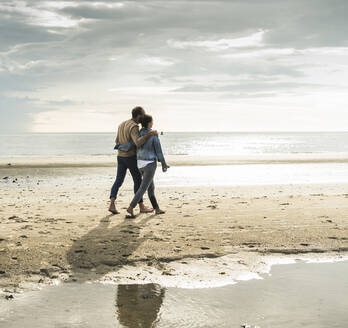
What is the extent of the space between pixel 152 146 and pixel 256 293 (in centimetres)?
418

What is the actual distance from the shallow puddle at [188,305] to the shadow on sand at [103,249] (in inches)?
20.2

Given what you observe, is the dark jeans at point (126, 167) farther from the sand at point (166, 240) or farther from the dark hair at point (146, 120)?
the dark hair at point (146, 120)

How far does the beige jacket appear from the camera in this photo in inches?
324

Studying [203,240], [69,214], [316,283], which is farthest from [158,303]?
[69,214]

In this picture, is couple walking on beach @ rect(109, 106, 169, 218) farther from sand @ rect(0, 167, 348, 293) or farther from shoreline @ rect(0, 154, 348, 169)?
shoreline @ rect(0, 154, 348, 169)

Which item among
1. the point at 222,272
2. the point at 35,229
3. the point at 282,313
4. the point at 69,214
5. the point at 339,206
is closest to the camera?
the point at 282,313

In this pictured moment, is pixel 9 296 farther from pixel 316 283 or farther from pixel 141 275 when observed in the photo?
pixel 316 283

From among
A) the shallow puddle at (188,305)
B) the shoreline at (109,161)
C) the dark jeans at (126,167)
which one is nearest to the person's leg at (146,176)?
the dark jeans at (126,167)

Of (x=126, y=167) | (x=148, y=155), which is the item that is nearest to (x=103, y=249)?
(x=148, y=155)

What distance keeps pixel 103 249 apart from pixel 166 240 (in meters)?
1.12

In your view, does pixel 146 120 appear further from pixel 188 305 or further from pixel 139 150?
pixel 188 305

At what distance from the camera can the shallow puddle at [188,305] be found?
399cm

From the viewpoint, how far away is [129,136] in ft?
27.9

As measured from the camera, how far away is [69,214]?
9258mm
